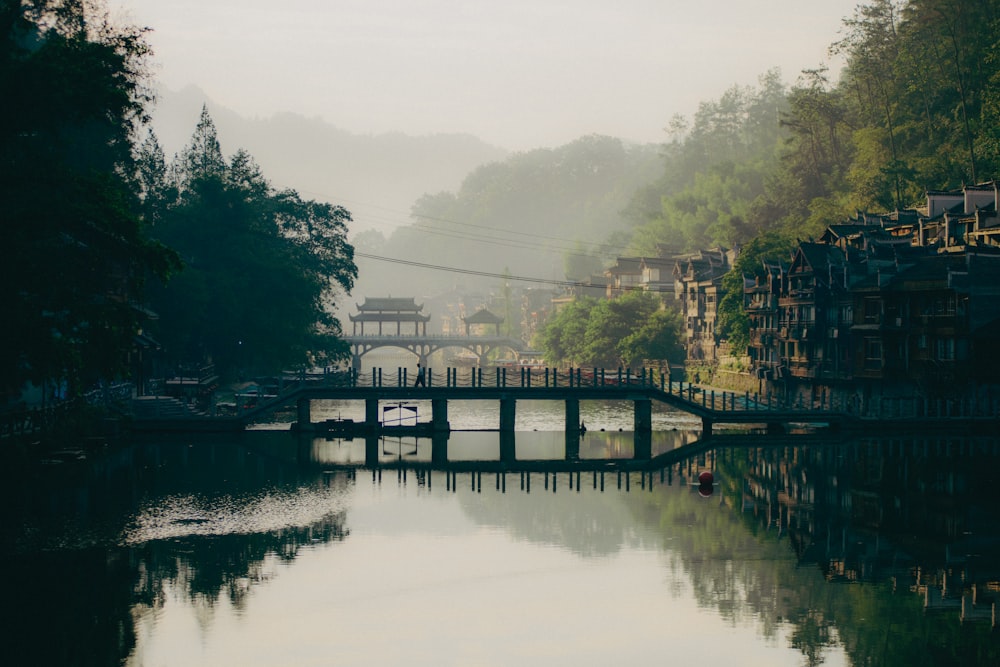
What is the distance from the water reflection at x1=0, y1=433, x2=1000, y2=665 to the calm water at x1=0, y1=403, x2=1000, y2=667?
0.43 feet

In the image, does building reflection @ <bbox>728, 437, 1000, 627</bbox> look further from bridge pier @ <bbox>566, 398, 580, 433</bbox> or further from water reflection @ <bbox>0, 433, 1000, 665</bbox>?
bridge pier @ <bbox>566, 398, 580, 433</bbox>

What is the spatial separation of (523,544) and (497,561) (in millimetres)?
3149

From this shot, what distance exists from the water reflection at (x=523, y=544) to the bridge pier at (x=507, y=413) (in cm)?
884

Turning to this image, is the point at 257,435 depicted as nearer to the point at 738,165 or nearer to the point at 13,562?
the point at 13,562

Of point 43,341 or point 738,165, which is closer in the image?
point 43,341

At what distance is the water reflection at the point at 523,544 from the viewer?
30.6 meters

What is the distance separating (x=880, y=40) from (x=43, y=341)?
394 feet

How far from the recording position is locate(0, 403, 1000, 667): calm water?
2977cm

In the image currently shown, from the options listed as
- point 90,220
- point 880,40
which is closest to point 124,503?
point 90,220

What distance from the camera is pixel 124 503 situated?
45.9 m

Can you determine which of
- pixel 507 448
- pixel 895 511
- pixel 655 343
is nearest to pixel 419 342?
pixel 655 343

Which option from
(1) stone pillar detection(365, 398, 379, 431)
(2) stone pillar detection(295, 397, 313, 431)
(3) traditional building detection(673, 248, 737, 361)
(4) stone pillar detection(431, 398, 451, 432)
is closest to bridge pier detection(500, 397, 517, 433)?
(4) stone pillar detection(431, 398, 451, 432)

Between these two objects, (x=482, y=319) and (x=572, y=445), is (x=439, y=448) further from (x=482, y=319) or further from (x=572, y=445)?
(x=482, y=319)

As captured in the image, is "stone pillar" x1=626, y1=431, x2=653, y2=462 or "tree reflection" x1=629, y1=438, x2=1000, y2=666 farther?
"stone pillar" x1=626, y1=431, x2=653, y2=462
